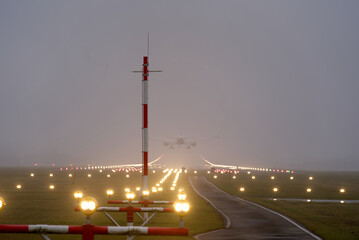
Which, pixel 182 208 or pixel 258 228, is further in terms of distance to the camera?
pixel 258 228

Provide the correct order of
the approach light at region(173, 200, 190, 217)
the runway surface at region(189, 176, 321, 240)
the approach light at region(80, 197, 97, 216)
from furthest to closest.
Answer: the runway surface at region(189, 176, 321, 240) → the approach light at region(173, 200, 190, 217) → the approach light at region(80, 197, 97, 216)

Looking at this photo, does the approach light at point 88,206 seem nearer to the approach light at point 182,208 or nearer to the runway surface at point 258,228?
the approach light at point 182,208

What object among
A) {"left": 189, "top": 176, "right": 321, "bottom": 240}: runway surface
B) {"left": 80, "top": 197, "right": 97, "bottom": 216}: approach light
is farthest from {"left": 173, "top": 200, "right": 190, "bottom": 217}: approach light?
{"left": 189, "top": 176, "right": 321, "bottom": 240}: runway surface

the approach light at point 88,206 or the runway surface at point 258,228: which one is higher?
the runway surface at point 258,228

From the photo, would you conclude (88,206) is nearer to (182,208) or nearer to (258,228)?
(182,208)

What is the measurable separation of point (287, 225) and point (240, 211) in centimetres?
987

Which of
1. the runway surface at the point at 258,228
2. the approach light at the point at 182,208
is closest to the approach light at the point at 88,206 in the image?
the approach light at the point at 182,208

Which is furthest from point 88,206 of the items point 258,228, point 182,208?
point 258,228

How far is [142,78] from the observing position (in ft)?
118

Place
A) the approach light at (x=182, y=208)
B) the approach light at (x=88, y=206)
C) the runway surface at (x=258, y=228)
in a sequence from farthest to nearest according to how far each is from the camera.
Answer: the runway surface at (x=258, y=228), the approach light at (x=182, y=208), the approach light at (x=88, y=206)

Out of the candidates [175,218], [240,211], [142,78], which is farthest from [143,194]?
[240,211]

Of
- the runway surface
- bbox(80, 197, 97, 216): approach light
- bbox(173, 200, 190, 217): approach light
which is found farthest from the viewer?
the runway surface

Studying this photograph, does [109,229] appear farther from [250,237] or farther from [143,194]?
[143,194]

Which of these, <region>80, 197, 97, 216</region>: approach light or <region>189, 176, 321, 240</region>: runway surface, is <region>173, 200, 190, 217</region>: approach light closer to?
<region>80, 197, 97, 216</region>: approach light
